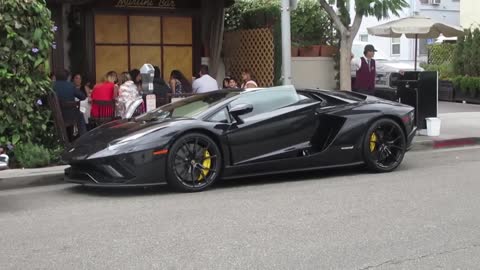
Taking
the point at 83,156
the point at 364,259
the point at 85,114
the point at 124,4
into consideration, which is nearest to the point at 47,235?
the point at 83,156

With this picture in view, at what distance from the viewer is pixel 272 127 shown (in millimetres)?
8523

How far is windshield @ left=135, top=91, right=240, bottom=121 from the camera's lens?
845 centimetres

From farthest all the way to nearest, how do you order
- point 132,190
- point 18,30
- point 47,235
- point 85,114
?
point 85,114, point 18,30, point 132,190, point 47,235

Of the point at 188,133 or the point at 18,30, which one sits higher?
the point at 18,30

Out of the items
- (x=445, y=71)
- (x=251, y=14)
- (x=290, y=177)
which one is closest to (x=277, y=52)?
(x=251, y=14)

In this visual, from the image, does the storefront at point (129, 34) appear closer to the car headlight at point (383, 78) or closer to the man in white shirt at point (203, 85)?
the man in white shirt at point (203, 85)

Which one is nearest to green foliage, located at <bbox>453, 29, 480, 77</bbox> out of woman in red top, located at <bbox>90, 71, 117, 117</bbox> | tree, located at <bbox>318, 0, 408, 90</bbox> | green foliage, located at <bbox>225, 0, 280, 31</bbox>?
green foliage, located at <bbox>225, 0, 280, 31</bbox>

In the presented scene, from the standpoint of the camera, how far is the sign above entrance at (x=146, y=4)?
15.1 metres

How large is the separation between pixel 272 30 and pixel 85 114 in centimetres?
524

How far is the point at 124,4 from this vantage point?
15125mm

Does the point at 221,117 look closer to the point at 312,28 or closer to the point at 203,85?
the point at 203,85

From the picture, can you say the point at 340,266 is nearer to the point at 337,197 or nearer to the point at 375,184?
the point at 337,197

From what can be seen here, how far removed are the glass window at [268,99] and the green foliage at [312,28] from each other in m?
8.33

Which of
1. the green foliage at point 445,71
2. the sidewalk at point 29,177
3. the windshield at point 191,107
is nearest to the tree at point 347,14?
the windshield at point 191,107
